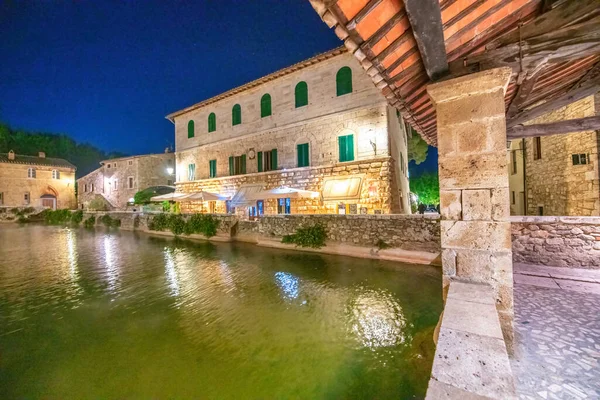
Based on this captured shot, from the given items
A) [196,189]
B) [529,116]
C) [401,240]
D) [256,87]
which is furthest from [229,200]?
[529,116]

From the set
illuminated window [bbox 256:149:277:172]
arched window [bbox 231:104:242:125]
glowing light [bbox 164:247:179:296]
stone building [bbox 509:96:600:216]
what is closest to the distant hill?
arched window [bbox 231:104:242:125]

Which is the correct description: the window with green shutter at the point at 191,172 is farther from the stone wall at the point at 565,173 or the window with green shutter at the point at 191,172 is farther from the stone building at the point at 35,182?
the stone building at the point at 35,182

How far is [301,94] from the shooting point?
14664mm

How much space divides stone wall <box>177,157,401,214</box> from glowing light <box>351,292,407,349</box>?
6.86 meters

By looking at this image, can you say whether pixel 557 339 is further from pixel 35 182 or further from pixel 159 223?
pixel 35 182

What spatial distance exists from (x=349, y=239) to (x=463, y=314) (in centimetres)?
820

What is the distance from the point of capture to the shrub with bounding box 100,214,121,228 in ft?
71.6

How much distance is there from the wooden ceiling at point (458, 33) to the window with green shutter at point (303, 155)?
38.1 feet

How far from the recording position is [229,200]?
17.4 meters

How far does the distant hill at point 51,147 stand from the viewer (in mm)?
39250

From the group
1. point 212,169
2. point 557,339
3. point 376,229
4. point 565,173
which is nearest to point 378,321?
point 557,339

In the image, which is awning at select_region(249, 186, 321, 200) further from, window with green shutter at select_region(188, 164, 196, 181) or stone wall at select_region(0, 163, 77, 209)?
stone wall at select_region(0, 163, 77, 209)

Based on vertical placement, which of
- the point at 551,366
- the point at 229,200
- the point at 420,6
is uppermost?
the point at 420,6

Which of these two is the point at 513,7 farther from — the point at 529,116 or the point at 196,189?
the point at 196,189
